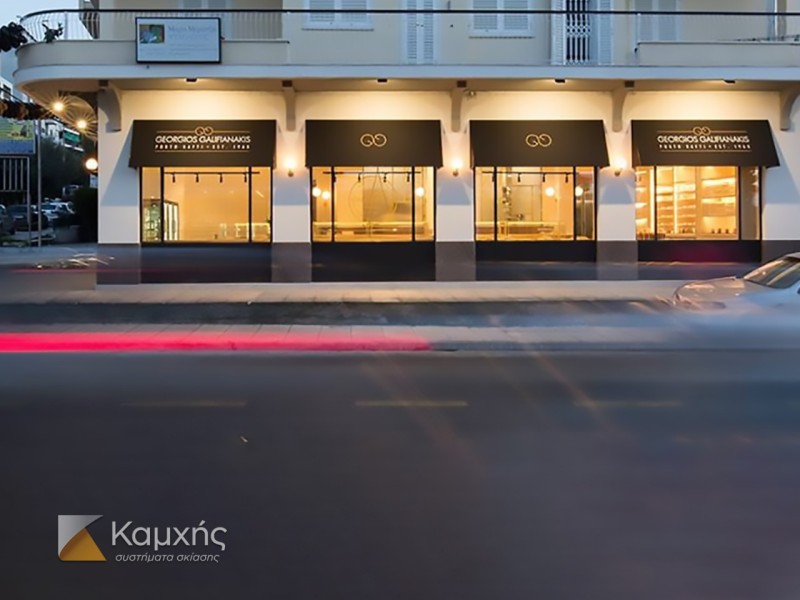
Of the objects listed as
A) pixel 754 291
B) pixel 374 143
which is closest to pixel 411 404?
pixel 754 291

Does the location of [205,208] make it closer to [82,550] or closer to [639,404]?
[639,404]

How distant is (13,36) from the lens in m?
21.2

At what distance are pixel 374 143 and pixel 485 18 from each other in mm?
3973

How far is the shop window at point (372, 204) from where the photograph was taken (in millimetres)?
22047

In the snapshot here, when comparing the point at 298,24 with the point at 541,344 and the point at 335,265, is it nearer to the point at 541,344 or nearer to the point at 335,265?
the point at 335,265

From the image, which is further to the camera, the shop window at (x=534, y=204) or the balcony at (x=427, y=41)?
the shop window at (x=534, y=204)

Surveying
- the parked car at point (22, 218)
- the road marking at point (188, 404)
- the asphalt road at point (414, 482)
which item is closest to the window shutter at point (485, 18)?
the asphalt road at point (414, 482)

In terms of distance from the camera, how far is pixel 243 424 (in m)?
8.30

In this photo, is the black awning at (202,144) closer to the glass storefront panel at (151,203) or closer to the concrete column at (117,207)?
the concrete column at (117,207)

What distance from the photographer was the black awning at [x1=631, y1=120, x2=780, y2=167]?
72.1ft

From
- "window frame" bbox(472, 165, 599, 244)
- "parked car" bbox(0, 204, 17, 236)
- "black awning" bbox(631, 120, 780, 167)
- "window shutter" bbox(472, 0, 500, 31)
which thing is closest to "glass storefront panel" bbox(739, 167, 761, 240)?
"black awning" bbox(631, 120, 780, 167)

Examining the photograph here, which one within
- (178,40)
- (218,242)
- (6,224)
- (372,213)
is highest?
(178,40)

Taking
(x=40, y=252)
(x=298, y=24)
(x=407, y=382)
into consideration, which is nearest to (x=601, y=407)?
(x=407, y=382)

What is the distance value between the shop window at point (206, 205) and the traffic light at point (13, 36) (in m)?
4.18
